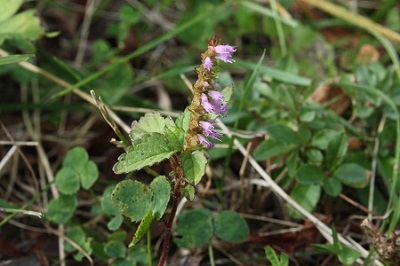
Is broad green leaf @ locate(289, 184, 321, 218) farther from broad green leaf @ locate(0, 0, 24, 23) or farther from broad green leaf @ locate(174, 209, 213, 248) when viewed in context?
broad green leaf @ locate(0, 0, 24, 23)

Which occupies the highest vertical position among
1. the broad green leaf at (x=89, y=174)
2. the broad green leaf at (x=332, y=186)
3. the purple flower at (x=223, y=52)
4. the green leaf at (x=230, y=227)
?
the purple flower at (x=223, y=52)

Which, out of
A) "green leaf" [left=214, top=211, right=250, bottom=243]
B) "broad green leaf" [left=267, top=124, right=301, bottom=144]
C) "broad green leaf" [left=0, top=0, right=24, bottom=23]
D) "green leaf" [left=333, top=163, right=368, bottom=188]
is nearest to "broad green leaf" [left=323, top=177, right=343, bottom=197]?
"green leaf" [left=333, top=163, right=368, bottom=188]

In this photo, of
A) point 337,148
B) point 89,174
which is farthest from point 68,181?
point 337,148

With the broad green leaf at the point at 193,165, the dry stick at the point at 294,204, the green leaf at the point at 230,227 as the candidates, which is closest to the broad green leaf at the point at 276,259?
the green leaf at the point at 230,227

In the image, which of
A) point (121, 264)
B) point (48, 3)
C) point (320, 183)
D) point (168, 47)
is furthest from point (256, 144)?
point (48, 3)

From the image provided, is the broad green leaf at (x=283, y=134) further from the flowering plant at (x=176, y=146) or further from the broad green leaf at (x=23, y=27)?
the broad green leaf at (x=23, y=27)
